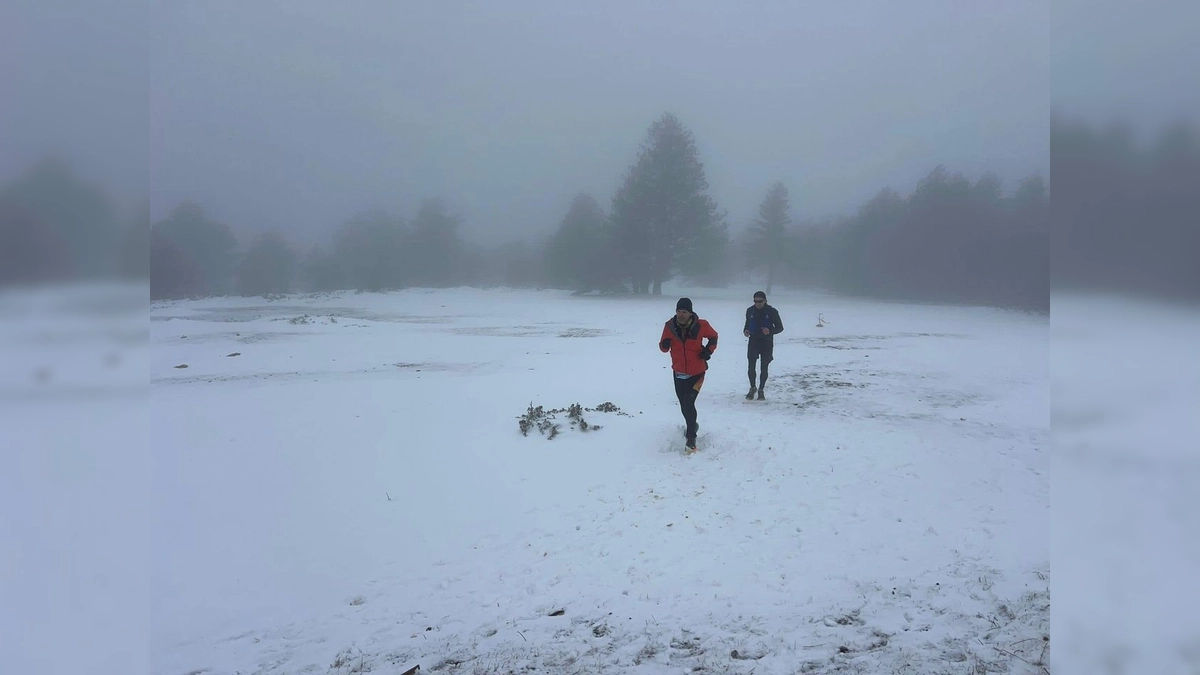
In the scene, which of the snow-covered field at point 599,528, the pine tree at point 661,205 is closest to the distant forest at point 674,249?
the pine tree at point 661,205

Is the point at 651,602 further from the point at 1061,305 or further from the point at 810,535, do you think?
the point at 1061,305

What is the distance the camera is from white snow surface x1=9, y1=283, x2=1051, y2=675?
430 centimetres

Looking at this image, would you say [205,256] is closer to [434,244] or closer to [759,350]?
[434,244]

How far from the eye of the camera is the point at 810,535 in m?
6.19

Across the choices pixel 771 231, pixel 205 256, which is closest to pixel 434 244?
pixel 205 256

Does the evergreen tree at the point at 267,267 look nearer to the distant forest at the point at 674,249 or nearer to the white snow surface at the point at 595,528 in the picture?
the distant forest at the point at 674,249

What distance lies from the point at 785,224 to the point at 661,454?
51.3 m

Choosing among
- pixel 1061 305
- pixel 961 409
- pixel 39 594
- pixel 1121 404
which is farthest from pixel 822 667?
pixel 961 409

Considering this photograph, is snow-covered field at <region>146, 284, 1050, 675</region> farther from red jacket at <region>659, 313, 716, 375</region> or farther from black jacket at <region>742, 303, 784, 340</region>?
black jacket at <region>742, 303, 784, 340</region>

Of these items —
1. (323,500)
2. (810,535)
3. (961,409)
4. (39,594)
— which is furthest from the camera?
(961,409)

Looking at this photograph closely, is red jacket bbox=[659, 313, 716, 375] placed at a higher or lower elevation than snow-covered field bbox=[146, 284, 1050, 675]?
higher

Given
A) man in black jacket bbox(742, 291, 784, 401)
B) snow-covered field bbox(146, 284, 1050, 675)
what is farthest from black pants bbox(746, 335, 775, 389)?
snow-covered field bbox(146, 284, 1050, 675)

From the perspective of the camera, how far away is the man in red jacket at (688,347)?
27.6 feet

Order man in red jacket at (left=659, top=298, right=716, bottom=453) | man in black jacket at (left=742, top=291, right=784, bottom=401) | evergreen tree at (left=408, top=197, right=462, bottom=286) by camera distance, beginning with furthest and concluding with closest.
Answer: evergreen tree at (left=408, top=197, right=462, bottom=286) < man in black jacket at (left=742, top=291, right=784, bottom=401) < man in red jacket at (left=659, top=298, right=716, bottom=453)
